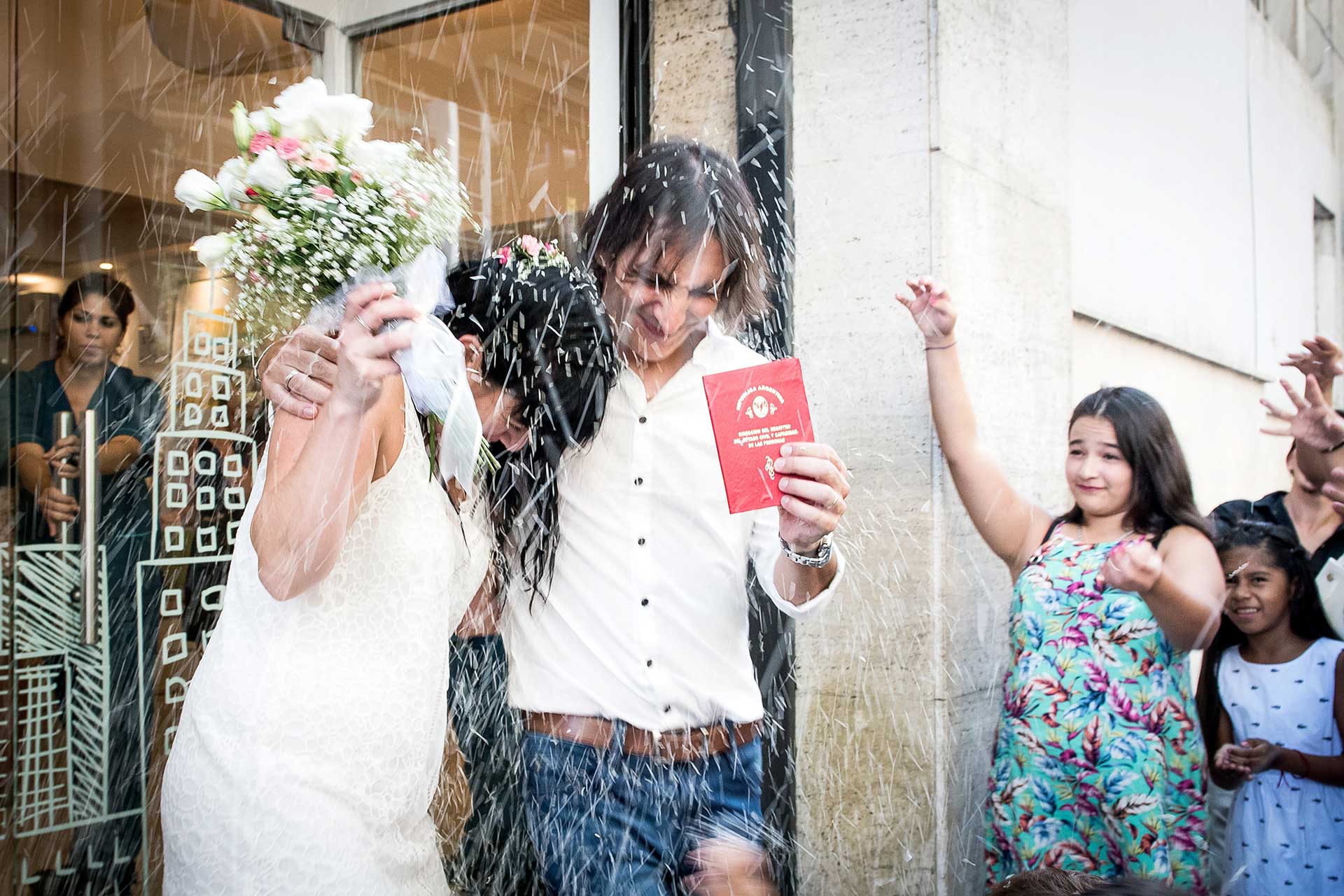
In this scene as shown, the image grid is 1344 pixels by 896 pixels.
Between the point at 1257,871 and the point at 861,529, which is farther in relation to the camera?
the point at 861,529

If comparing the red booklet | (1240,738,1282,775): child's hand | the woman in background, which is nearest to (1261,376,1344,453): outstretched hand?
(1240,738,1282,775): child's hand

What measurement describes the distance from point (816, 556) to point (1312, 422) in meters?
1.21

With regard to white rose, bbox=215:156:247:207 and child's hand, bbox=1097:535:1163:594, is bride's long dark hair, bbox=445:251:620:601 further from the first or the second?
child's hand, bbox=1097:535:1163:594

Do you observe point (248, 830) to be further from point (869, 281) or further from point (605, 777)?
point (869, 281)

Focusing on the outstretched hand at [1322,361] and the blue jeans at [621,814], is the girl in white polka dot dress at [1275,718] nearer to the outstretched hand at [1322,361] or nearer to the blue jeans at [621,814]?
the outstretched hand at [1322,361]

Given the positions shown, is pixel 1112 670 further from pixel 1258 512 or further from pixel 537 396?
pixel 537 396

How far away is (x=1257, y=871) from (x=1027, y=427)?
4.16ft

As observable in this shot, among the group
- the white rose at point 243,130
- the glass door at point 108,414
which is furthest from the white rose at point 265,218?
→ the glass door at point 108,414

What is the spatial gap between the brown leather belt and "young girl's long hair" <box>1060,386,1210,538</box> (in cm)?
105

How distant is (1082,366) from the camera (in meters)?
3.09

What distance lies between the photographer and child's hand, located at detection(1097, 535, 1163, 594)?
1.99 m

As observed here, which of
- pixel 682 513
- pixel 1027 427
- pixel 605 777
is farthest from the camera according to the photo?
pixel 1027 427

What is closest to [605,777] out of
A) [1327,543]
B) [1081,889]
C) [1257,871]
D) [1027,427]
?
[1081,889]

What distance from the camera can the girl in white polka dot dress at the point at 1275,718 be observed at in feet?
6.47
